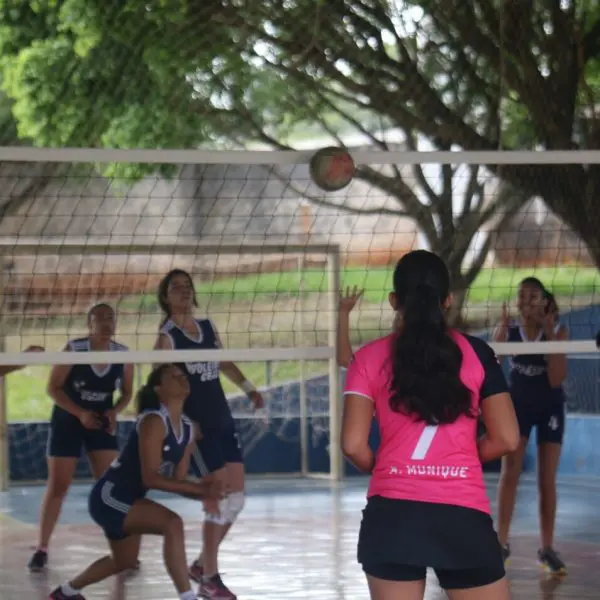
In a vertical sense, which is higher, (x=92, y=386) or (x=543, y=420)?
(x=92, y=386)

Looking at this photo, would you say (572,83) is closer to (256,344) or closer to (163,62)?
(163,62)

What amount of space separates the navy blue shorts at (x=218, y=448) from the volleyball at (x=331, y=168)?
5.84 feet

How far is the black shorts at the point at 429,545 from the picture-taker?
318 cm

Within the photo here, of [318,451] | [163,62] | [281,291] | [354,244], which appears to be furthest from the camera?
[354,244]

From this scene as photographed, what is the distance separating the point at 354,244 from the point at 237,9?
8400mm

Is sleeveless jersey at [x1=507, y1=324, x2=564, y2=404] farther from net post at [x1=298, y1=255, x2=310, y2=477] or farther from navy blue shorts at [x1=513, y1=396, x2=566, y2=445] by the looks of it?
net post at [x1=298, y1=255, x2=310, y2=477]

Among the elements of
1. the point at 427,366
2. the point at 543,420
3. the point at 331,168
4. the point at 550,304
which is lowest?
the point at 543,420

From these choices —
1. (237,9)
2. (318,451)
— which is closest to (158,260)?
(318,451)

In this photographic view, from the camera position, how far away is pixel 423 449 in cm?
326

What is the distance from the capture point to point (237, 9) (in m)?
8.65

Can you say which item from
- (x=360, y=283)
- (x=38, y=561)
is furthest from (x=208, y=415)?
(x=360, y=283)

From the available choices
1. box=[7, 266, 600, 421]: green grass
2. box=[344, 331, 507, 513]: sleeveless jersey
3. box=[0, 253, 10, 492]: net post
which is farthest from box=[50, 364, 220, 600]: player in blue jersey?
box=[7, 266, 600, 421]: green grass

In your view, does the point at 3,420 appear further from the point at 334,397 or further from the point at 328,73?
the point at 328,73

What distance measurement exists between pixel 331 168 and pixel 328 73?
15.1 feet
